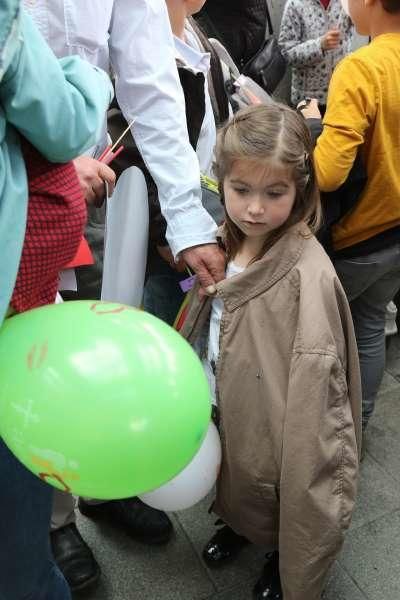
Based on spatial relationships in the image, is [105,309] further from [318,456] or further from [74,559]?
[74,559]

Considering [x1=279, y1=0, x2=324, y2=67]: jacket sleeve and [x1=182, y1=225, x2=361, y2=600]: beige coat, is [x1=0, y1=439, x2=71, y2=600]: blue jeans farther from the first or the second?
[x1=279, y1=0, x2=324, y2=67]: jacket sleeve

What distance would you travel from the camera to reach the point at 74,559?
5.67 feet

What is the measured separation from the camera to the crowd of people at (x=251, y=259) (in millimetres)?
1281

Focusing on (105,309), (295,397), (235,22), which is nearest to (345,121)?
(295,397)

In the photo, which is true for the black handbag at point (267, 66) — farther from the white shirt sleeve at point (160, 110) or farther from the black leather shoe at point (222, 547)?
the black leather shoe at point (222, 547)

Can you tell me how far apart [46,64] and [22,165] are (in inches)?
5.5

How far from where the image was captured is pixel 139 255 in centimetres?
146

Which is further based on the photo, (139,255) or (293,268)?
(139,255)

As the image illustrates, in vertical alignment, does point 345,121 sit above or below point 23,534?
above

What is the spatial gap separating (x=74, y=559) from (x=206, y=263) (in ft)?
3.32

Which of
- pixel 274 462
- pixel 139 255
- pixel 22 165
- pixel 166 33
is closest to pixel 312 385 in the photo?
pixel 274 462

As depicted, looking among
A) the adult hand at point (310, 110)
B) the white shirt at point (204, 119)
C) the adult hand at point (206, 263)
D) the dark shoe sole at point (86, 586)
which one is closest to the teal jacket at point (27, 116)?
the adult hand at point (206, 263)

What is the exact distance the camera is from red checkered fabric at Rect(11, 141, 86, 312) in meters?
0.84

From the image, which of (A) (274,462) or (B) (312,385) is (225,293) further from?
(A) (274,462)
